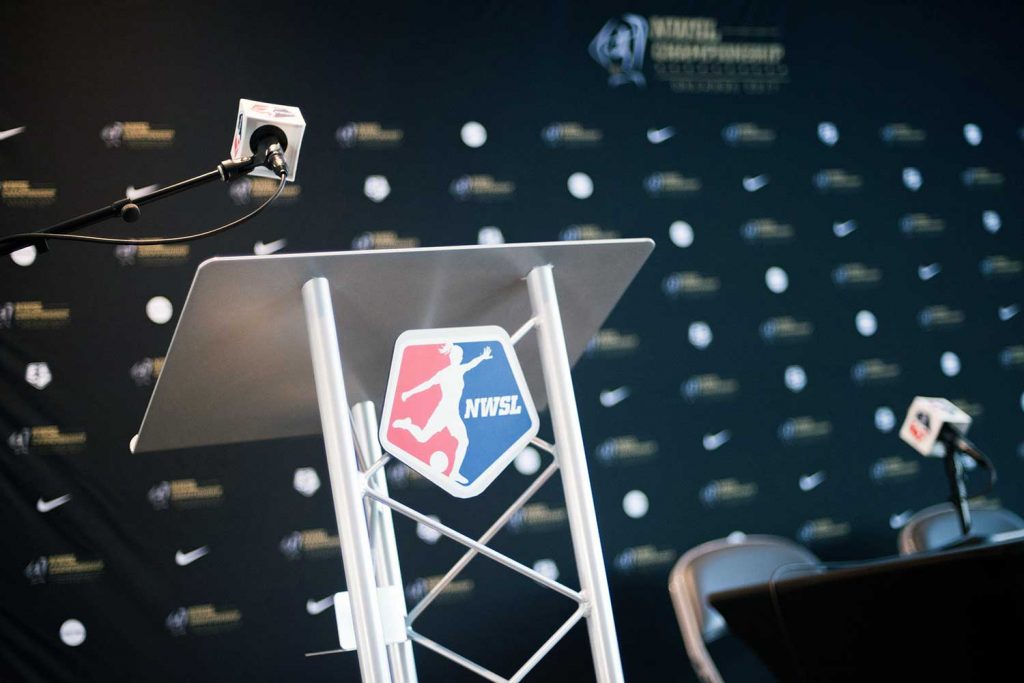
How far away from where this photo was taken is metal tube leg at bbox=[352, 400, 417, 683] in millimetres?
1838

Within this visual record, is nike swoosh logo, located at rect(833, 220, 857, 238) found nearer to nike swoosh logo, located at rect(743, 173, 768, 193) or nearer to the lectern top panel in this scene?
nike swoosh logo, located at rect(743, 173, 768, 193)

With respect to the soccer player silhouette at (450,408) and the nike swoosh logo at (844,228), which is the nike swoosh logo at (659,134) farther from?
the soccer player silhouette at (450,408)

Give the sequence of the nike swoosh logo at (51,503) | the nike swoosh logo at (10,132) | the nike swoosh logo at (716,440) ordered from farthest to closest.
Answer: the nike swoosh logo at (716,440), the nike swoosh logo at (10,132), the nike swoosh logo at (51,503)

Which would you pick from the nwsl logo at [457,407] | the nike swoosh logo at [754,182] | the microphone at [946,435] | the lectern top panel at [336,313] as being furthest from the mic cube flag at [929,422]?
the nwsl logo at [457,407]

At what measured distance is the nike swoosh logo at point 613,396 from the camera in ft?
11.9

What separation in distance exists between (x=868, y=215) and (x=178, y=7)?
268 cm

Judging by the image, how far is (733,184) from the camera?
3.97 m

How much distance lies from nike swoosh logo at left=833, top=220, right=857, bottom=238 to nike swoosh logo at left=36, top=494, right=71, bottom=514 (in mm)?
2899

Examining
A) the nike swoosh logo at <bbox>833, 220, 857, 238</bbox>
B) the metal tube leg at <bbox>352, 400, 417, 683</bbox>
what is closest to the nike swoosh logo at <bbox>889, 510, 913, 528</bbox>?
the nike swoosh logo at <bbox>833, 220, 857, 238</bbox>

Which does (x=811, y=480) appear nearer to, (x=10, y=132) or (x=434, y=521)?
(x=434, y=521)

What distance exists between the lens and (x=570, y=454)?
1.60m

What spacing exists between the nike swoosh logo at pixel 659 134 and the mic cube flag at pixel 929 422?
134 centimetres

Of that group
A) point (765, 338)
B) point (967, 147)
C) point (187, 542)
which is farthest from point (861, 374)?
point (187, 542)

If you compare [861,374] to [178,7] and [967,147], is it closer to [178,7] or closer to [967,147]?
[967,147]
